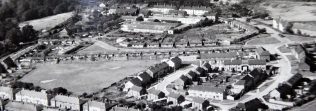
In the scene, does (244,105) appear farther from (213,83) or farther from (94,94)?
(94,94)

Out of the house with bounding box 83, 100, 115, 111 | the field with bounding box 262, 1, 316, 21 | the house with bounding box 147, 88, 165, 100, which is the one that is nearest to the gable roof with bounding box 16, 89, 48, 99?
the house with bounding box 83, 100, 115, 111

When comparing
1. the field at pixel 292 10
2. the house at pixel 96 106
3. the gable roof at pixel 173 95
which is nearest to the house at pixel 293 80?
the gable roof at pixel 173 95

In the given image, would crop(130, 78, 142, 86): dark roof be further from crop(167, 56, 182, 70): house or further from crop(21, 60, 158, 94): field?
crop(167, 56, 182, 70): house

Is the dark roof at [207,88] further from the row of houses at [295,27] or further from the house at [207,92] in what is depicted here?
the row of houses at [295,27]

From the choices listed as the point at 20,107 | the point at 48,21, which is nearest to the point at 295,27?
the point at 20,107

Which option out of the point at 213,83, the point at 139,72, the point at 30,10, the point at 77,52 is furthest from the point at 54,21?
the point at 213,83

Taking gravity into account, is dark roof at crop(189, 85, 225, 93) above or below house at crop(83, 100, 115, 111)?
above

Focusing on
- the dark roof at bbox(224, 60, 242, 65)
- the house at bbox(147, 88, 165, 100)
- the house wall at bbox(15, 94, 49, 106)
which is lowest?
the house wall at bbox(15, 94, 49, 106)
